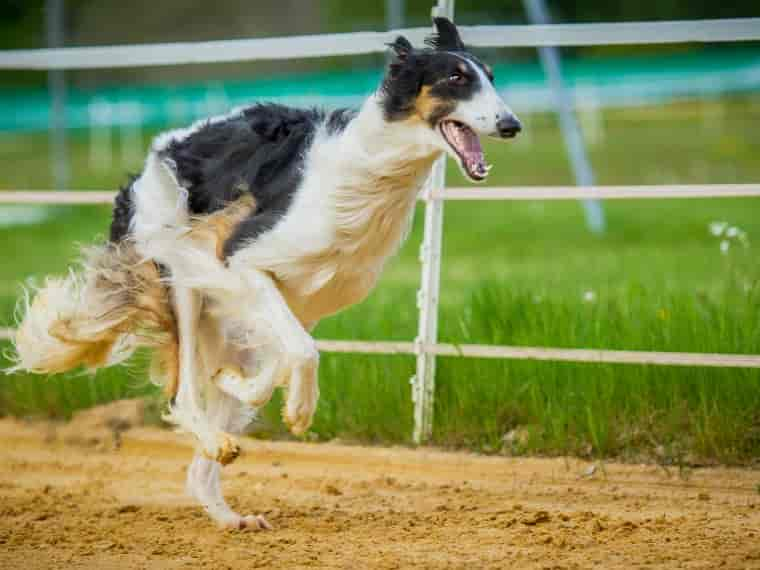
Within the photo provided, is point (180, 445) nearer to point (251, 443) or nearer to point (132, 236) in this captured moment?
point (251, 443)

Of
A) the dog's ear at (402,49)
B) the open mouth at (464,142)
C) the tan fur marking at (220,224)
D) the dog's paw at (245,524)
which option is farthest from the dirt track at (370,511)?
the dog's ear at (402,49)

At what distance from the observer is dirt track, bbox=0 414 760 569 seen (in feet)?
14.8

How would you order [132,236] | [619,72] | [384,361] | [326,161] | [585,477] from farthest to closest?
[619,72] → [384,361] → [585,477] → [132,236] → [326,161]

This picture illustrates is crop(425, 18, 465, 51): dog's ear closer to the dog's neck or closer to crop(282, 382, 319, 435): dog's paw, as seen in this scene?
the dog's neck

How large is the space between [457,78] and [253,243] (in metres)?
1.04

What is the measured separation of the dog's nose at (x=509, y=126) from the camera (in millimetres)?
4172

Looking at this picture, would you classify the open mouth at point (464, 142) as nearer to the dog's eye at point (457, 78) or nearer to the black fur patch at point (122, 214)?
the dog's eye at point (457, 78)

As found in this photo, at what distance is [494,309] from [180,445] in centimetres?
174

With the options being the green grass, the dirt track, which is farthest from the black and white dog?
the green grass

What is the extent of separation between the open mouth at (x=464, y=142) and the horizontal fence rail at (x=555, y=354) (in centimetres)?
170

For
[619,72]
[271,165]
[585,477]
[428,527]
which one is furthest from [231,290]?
[619,72]

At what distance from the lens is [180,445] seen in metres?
6.82

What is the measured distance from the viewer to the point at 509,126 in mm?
4180

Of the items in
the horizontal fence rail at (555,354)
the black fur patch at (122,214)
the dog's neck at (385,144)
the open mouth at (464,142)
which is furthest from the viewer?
the horizontal fence rail at (555,354)
